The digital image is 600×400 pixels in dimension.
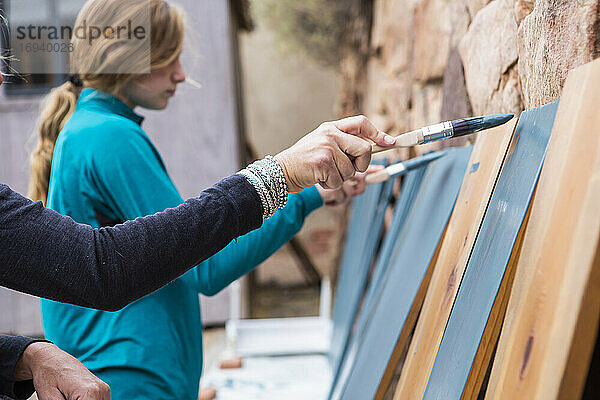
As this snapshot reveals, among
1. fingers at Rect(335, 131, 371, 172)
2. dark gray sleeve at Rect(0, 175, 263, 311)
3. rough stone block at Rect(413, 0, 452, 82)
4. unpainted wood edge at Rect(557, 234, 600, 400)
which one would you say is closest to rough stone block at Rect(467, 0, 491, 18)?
rough stone block at Rect(413, 0, 452, 82)

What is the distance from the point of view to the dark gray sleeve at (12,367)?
1.07 m

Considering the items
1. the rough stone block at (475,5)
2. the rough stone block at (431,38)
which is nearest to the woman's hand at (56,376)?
the rough stone block at (475,5)

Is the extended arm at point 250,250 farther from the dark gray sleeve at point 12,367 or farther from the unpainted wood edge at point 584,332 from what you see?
the unpainted wood edge at point 584,332

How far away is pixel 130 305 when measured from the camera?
4.52ft

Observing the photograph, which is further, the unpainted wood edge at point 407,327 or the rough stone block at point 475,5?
the rough stone block at point 475,5

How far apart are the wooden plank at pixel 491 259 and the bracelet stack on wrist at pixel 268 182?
34cm

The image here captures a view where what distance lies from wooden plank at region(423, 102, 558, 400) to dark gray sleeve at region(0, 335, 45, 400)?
69 cm

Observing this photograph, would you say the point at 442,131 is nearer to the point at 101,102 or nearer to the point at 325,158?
the point at 325,158

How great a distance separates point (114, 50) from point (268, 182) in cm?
73

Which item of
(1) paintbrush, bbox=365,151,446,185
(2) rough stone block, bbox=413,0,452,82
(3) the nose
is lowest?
(1) paintbrush, bbox=365,151,446,185

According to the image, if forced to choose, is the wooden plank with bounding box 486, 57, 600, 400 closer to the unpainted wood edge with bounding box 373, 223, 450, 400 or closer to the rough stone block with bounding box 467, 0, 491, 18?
the unpainted wood edge with bounding box 373, 223, 450, 400

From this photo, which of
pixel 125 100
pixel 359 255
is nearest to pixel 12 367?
pixel 125 100

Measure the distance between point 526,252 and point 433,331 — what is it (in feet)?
1.28

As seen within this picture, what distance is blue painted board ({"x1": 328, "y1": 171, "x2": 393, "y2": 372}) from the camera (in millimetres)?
2643
